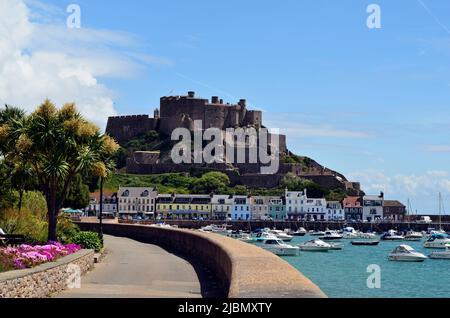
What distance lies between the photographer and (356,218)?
169125 mm

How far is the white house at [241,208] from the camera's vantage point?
160 meters

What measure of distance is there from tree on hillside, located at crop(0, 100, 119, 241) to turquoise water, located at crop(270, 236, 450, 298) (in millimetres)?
13452

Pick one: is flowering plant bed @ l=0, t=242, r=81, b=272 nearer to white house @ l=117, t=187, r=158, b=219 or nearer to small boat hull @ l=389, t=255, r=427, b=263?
small boat hull @ l=389, t=255, r=427, b=263

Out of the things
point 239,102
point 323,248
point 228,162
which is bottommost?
point 323,248

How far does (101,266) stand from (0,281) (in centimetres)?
1630

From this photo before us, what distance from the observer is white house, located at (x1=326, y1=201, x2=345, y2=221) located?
165m

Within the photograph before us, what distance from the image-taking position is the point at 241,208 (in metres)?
160

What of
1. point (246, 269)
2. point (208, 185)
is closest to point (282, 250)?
point (246, 269)

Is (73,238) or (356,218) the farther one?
(356,218)

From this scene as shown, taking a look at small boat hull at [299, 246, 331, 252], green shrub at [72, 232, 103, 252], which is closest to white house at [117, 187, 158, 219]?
small boat hull at [299, 246, 331, 252]

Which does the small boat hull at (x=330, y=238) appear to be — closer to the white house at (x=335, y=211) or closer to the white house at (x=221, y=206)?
the white house at (x=221, y=206)

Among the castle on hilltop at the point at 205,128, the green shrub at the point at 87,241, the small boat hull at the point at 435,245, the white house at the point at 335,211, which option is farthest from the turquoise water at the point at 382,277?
the castle on hilltop at the point at 205,128
